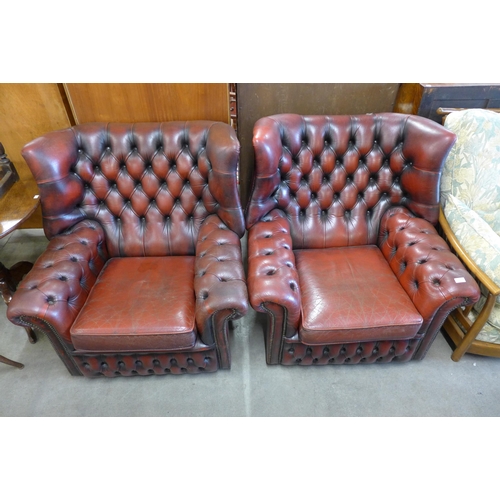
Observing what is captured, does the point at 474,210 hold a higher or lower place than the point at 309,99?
lower

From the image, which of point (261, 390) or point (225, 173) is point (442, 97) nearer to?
point (225, 173)

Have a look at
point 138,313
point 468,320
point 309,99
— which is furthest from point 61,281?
point 468,320

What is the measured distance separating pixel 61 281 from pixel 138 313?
356 mm

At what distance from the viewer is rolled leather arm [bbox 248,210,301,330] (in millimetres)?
1411

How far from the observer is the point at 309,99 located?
1.88m

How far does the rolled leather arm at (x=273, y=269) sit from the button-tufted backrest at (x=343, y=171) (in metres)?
0.13

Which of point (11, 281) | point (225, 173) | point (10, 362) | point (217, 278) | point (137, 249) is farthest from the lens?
point (11, 281)

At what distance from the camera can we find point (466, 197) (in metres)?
1.82

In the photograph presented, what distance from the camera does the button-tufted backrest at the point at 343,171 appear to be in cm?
165

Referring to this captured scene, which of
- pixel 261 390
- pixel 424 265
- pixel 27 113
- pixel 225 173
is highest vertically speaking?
pixel 27 113

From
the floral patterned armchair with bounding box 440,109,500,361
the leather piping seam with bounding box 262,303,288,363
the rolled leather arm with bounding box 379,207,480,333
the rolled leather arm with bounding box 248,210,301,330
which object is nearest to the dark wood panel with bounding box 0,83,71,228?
the rolled leather arm with bounding box 248,210,301,330

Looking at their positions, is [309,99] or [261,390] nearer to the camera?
[261,390]

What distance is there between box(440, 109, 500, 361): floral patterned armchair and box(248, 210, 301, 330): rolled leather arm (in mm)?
831
